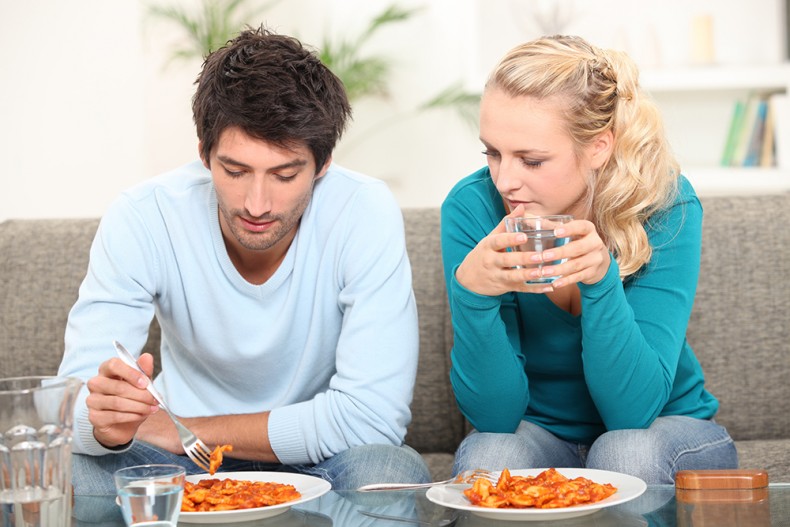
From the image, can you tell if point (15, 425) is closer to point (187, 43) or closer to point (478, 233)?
point (478, 233)

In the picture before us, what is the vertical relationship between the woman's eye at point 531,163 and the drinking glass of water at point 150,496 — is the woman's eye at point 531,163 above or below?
above

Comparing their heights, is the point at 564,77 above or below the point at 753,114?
below

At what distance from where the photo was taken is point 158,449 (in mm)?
1767

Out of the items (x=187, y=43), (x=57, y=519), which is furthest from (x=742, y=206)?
(x=187, y=43)

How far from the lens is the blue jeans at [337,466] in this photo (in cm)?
164

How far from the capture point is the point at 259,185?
1.73 meters

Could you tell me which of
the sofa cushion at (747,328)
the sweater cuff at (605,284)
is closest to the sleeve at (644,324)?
the sweater cuff at (605,284)

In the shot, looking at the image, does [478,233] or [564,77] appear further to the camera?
[478,233]

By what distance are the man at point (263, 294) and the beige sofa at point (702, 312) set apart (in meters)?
0.39

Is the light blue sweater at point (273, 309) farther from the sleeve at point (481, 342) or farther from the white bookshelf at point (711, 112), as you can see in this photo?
the white bookshelf at point (711, 112)

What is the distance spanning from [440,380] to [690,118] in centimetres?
Answer: 256

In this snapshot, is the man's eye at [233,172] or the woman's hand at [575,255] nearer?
the woman's hand at [575,255]

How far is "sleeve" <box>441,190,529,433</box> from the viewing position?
1.67m

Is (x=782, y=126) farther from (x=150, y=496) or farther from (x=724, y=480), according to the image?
(x=150, y=496)
